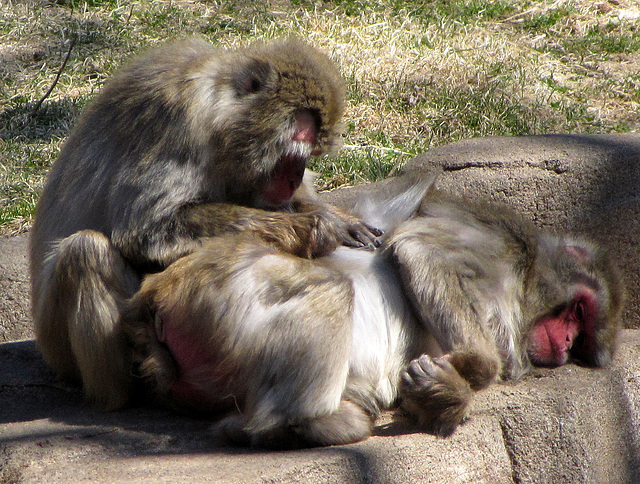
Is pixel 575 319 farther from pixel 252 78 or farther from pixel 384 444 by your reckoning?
pixel 252 78

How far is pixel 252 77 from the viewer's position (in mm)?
3779

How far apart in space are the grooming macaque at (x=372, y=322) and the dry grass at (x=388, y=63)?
2.74m

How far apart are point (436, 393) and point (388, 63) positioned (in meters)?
5.56

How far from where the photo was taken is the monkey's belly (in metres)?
3.27

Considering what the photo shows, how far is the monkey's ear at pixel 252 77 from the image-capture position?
376 centimetres

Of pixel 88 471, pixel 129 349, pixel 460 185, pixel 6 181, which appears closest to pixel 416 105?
pixel 460 185

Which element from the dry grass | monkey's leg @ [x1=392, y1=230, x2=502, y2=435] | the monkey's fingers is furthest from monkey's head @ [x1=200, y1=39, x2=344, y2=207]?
the dry grass

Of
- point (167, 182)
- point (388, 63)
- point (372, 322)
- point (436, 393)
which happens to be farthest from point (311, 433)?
point (388, 63)

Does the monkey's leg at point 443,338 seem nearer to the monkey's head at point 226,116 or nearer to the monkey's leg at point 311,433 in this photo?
the monkey's leg at point 311,433

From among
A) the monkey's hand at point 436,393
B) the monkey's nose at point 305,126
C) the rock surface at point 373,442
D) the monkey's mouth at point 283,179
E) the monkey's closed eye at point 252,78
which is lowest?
the rock surface at point 373,442

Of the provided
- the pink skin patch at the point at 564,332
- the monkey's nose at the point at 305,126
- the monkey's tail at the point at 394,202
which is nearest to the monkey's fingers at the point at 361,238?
the monkey's tail at the point at 394,202

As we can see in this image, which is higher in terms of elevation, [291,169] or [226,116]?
[226,116]

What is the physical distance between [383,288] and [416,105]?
426 cm

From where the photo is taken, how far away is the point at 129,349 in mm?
3479
